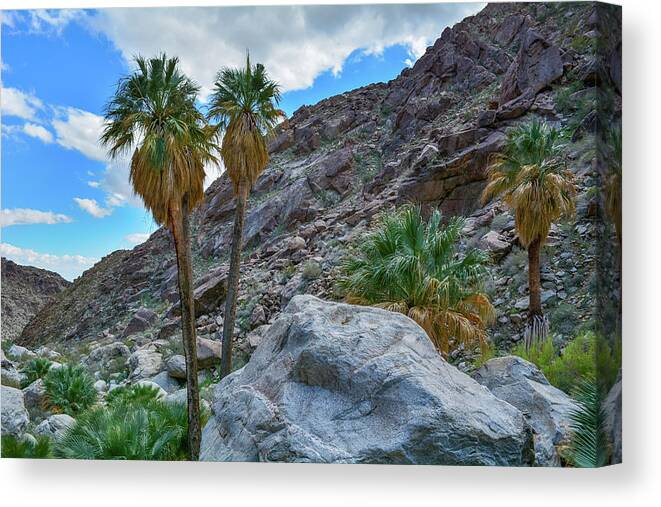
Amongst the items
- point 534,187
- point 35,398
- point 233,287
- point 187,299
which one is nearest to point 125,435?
point 187,299

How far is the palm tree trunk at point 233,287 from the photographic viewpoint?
31.6ft

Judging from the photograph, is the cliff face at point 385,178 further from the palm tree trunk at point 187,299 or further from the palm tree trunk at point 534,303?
the palm tree trunk at point 187,299

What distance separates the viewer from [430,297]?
316 inches

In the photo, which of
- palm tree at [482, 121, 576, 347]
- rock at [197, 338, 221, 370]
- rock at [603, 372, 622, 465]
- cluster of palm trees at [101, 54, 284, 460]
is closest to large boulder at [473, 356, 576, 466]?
rock at [603, 372, 622, 465]

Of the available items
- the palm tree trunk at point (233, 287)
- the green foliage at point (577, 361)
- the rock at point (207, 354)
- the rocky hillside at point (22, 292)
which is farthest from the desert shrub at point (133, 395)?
the green foliage at point (577, 361)

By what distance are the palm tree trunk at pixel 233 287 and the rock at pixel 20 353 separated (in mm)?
2827

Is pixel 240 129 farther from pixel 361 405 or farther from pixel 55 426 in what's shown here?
pixel 361 405

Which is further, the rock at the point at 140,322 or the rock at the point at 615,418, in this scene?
the rock at the point at 140,322

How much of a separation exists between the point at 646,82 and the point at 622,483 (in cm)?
437

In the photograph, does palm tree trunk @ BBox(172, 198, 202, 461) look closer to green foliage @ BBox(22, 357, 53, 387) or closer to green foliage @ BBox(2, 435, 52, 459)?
green foliage @ BBox(2, 435, 52, 459)

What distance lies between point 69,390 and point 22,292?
5.27 feet

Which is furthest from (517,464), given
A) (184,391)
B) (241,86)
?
(241,86)

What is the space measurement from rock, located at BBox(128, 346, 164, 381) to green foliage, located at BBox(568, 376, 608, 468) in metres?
6.48

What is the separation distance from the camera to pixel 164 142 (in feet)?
25.8
